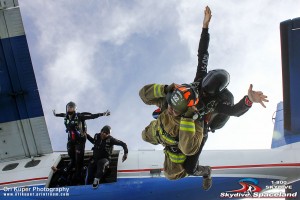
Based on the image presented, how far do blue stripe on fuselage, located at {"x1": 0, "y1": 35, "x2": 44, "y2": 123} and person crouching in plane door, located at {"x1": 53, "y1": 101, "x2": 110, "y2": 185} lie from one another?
157cm

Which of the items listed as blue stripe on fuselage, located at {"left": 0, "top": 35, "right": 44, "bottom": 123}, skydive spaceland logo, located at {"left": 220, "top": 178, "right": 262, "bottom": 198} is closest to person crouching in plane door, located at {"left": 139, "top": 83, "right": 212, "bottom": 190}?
skydive spaceland logo, located at {"left": 220, "top": 178, "right": 262, "bottom": 198}

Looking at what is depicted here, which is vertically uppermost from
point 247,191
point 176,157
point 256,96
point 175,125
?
point 256,96

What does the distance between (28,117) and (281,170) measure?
23.9ft

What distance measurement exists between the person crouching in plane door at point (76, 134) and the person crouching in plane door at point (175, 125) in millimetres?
3595

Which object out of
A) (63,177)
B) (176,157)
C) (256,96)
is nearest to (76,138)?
(63,177)

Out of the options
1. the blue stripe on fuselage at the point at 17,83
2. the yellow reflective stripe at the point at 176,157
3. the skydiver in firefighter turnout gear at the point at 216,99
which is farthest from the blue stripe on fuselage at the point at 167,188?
the skydiver in firefighter turnout gear at the point at 216,99

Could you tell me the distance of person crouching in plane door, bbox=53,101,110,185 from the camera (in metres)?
9.42

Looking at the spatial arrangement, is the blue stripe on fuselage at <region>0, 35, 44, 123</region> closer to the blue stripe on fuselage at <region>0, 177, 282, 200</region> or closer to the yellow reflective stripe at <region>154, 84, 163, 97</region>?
the blue stripe on fuselage at <region>0, 177, 282, 200</region>

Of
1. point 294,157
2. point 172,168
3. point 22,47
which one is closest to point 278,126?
point 294,157

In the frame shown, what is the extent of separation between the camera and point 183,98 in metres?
4.49

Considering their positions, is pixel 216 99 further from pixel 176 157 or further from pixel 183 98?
pixel 176 157

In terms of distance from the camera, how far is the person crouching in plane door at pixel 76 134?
942cm

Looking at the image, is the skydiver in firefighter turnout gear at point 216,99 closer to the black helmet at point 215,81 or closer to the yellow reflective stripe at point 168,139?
the black helmet at point 215,81

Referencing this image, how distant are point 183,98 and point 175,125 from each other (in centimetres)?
88
